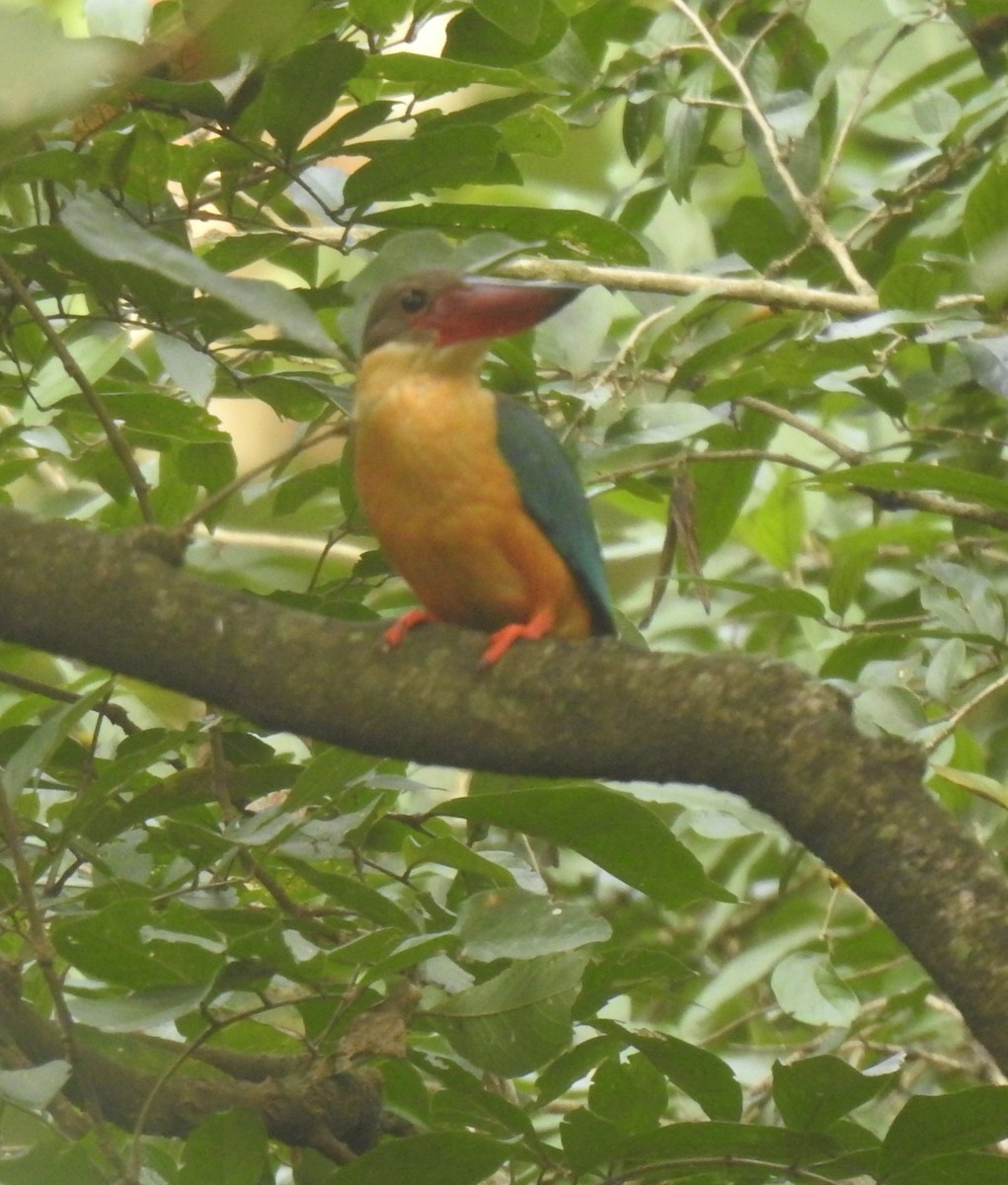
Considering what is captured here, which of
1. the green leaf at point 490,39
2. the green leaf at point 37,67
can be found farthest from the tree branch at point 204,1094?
the green leaf at point 490,39

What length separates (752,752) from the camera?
165 centimetres

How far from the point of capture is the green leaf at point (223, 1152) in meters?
1.79

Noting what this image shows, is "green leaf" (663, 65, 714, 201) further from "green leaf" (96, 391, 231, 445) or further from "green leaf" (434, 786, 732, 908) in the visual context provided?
"green leaf" (434, 786, 732, 908)

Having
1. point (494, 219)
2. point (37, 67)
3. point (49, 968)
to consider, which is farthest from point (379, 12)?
point (37, 67)

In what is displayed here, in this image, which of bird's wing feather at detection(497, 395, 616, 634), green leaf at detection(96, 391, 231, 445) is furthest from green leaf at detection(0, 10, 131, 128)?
bird's wing feather at detection(497, 395, 616, 634)

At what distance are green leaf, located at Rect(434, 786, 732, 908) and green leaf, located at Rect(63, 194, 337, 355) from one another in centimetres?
59

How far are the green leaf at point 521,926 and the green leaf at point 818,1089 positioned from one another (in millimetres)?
268

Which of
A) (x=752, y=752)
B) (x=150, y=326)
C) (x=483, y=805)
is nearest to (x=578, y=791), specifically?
(x=483, y=805)

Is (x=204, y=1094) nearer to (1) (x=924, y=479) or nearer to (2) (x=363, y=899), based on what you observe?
(2) (x=363, y=899)

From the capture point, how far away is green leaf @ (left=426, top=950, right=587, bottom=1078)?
1.82 meters

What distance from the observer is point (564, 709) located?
1769 millimetres

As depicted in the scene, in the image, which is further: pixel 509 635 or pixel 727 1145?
pixel 509 635

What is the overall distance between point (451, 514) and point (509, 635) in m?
0.64

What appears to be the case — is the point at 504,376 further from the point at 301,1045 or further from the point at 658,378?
the point at 301,1045
